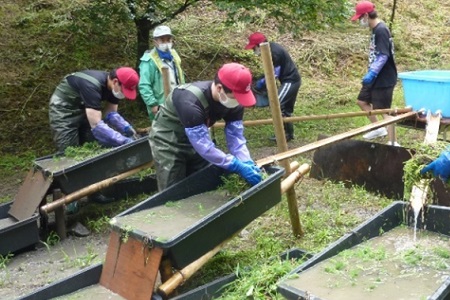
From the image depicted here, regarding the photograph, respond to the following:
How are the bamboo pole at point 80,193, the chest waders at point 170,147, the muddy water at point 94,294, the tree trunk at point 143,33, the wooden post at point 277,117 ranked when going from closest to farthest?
1. the muddy water at point 94,294
2. the wooden post at point 277,117
3. the chest waders at point 170,147
4. the bamboo pole at point 80,193
5. the tree trunk at point 143,33

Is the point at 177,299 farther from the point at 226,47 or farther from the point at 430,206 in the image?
the point at 226,47

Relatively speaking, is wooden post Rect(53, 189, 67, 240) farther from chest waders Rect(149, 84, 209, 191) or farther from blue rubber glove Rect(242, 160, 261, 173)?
blue rubber glove Rect(242, 160, 261, 173)

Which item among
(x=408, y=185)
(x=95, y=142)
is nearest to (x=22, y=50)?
(x=95, y=142)

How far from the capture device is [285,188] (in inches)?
184

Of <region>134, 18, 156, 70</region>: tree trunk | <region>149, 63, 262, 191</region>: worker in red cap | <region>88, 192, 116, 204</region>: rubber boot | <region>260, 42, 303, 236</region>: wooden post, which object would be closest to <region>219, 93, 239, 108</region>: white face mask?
<region>149, 63, 262, 191</region>: worker in red cap

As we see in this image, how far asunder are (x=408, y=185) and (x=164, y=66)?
3371 mm

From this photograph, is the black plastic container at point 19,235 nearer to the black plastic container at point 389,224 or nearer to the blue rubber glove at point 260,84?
the black plastic container at point 389,224

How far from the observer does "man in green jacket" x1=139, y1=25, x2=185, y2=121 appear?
21.6 ft

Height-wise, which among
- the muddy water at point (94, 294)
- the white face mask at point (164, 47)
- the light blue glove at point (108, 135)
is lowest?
the muddy water at point (94, 294)

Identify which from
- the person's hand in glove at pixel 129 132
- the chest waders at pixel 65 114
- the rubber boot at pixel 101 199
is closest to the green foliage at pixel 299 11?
the person's hand in glove at pixel 129 132

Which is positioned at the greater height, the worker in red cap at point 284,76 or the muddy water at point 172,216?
the worker in red cap at point 284,76

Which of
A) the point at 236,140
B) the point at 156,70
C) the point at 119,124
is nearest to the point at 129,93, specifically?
the point at 119,124

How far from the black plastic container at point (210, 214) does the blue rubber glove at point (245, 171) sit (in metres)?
0.09

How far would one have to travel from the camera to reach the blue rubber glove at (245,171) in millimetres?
4289
